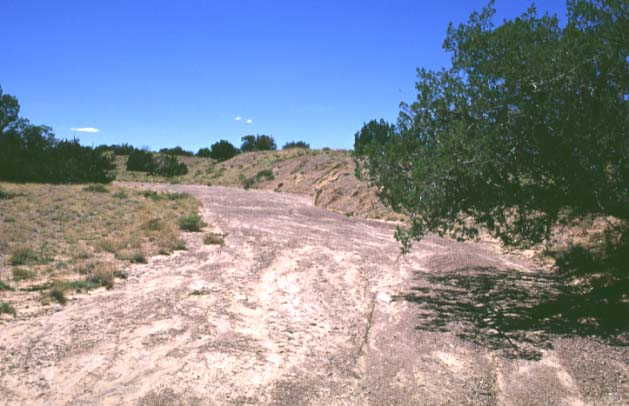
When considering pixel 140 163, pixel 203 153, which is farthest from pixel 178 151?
pixel 140 163

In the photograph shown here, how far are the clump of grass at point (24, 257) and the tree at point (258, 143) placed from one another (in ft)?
218

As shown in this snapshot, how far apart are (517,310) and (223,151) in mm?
67537

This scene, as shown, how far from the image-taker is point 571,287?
10.7 m

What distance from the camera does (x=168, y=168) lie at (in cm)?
5972

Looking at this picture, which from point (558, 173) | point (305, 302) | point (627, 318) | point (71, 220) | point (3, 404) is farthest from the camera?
point (71, 220)

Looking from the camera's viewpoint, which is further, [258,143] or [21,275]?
[258,143]

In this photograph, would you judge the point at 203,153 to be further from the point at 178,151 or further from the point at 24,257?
the point at 24,257

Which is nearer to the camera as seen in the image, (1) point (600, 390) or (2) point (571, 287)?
(1) point (600, 390)

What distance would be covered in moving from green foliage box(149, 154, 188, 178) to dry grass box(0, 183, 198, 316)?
35740 millimetres

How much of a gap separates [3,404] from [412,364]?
16.5 feet

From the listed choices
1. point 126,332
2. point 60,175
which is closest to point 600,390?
point 126,332

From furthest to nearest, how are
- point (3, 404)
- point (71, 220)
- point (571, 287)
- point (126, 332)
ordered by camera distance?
point (71, 220)
point (571, 287)
point (126, 332)
point (3, 404)

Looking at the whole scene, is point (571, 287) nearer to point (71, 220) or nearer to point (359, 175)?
point (359, 175)

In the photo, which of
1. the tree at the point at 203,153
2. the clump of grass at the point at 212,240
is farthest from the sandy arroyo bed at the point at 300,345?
the tree at the point at 203,153
